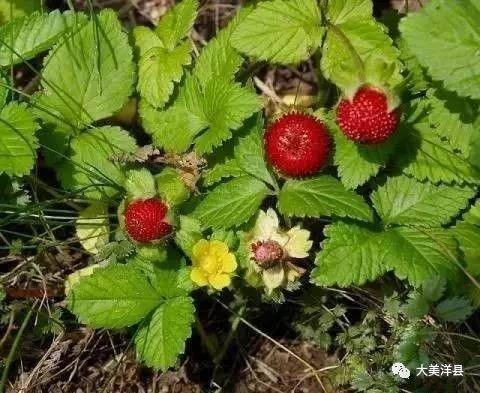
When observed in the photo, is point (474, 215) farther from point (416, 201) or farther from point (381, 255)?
point (381, 255)

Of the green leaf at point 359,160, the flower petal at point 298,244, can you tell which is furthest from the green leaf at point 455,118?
the flower petal at point 298,244

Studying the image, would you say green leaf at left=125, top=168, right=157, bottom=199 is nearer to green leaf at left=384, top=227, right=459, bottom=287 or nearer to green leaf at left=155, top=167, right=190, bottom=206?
green leaf at left=155, top=167, right=190, bottom=206

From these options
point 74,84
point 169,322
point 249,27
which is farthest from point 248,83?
point 169,322

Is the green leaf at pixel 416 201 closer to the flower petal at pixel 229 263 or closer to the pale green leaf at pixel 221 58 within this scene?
the flower petal at pixel 229 263

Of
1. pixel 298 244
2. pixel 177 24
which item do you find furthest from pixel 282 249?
pixel 177 24

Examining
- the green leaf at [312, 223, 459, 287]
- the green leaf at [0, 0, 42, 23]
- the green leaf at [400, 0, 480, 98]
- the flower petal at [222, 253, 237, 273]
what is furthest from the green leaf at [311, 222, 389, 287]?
the green leaf at [0, 0, 42, 23]

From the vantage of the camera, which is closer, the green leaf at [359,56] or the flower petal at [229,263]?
the green leaf at [359,56]
